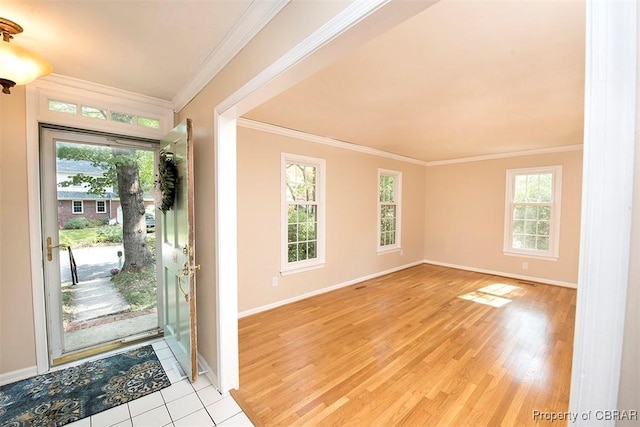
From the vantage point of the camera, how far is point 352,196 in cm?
470

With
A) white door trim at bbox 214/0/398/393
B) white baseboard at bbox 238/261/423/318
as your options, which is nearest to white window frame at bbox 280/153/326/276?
white baseboard at bbox 238/261/423/318

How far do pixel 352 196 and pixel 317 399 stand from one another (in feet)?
10.7

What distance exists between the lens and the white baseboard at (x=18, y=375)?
209 centimetres

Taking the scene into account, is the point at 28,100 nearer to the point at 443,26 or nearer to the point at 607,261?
the point at 443,26

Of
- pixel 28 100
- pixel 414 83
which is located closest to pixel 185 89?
pixel 28 100

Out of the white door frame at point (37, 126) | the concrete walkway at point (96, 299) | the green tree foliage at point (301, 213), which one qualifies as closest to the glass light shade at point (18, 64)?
the white door frame at point (37, 126)

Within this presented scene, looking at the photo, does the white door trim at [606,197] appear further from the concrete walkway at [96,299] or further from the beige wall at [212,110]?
the concrete walkway at [96,299]

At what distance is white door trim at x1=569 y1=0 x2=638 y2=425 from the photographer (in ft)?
1.57

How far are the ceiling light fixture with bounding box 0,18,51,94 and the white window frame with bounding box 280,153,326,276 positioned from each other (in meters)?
2.46

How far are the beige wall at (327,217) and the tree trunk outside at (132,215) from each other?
1.03m

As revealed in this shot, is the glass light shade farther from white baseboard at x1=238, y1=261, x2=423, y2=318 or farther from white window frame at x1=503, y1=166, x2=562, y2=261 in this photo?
white window frame at x1=503, y1=166, x2=562, y2=261

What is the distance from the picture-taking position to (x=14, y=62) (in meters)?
1.50

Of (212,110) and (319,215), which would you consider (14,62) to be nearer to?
(212,110)

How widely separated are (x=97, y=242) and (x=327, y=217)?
2.88m
